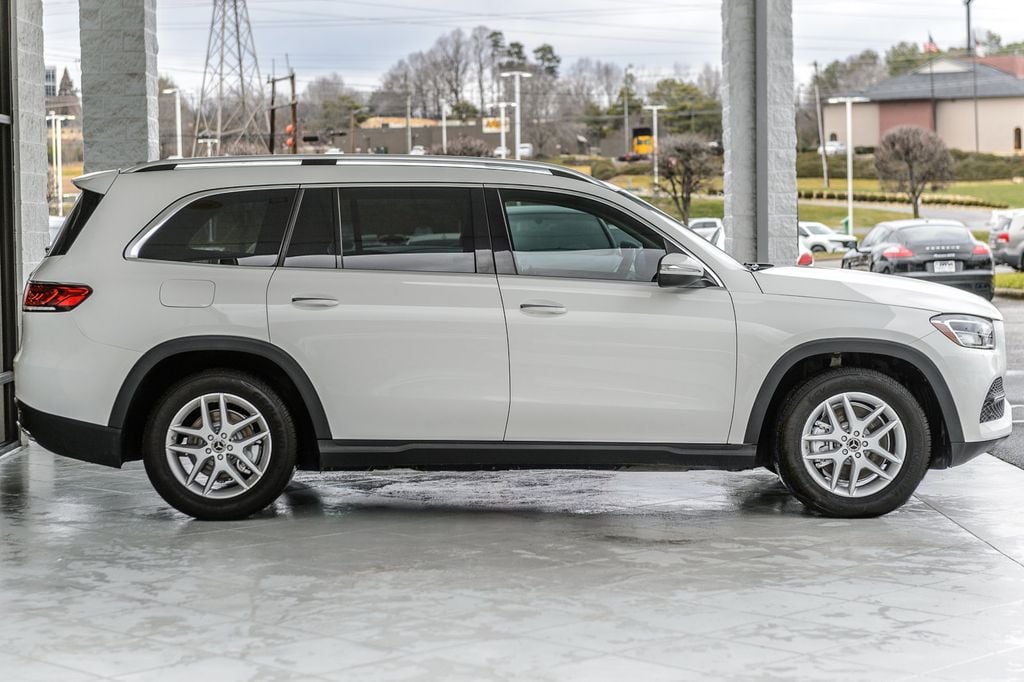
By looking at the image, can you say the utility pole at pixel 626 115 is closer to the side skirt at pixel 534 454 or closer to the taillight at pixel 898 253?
the taillight at pixel 898 253

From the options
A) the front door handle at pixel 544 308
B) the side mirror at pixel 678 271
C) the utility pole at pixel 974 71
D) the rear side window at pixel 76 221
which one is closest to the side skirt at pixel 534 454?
the front door handle at pixel 544 308

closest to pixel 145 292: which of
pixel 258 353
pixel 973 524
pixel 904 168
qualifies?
pixel 258 353

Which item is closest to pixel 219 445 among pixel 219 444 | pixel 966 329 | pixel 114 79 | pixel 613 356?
pixel 219 444

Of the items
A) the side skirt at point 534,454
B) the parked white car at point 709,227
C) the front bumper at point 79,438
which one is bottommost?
the side skirt at point 534,454

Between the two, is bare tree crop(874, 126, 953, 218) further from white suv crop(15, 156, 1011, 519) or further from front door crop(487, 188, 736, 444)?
front door crop(487, 188, 736, 444)

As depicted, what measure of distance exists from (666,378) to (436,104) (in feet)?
308

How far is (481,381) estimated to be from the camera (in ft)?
24.0

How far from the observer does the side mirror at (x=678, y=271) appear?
285 inches

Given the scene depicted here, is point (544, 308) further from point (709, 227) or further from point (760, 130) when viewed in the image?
point (709, 227)

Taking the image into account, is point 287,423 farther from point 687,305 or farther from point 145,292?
point 687,305

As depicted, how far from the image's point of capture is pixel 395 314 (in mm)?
7320

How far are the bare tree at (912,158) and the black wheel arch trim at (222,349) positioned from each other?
69.8 metres

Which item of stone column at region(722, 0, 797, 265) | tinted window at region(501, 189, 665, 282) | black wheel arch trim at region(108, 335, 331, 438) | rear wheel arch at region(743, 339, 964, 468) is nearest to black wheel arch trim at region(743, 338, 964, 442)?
rear wheel arch at region(743, 339, 964, 468)

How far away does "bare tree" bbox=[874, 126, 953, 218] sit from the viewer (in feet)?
246
